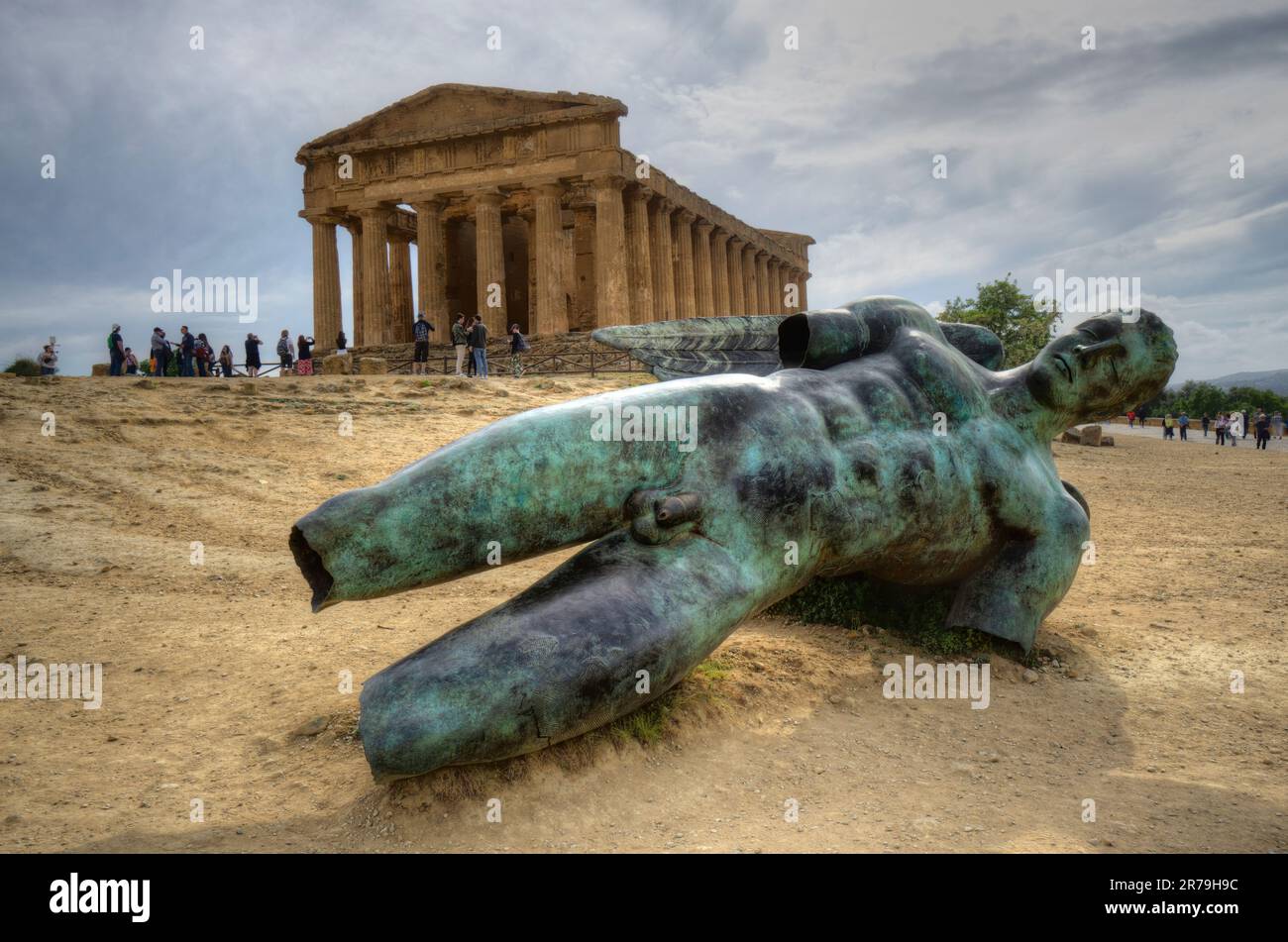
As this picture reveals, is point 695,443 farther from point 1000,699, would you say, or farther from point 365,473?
point 365,473

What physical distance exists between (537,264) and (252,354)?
11.7 m

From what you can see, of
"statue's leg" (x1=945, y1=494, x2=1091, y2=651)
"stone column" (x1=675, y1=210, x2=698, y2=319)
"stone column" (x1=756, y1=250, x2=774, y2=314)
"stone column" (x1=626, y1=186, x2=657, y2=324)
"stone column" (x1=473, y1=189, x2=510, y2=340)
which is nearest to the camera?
"statue's leg" (x1=945, y1=494, x2=1091, y2=651)

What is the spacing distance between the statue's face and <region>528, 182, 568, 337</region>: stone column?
2528 cm

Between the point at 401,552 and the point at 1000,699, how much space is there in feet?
10.4

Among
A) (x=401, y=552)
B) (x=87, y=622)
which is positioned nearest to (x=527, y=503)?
(x=401, y=552)

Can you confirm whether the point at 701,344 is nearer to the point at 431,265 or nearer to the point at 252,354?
the point at 252,354

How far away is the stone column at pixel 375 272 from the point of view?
32.5 m

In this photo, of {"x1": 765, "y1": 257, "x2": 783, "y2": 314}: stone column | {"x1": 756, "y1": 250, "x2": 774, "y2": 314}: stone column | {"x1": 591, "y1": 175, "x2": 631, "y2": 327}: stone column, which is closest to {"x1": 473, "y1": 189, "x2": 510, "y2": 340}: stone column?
{"x1": 591, "y1": 175, "x2": 631, "y2": 327}: stone column

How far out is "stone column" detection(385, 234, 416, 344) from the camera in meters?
33.5

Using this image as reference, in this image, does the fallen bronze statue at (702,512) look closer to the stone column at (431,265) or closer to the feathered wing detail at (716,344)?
the feathered wing detail at (716,344)

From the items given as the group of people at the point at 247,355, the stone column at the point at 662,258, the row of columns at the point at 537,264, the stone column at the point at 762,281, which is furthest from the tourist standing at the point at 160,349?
the stone column at the point at 762,281

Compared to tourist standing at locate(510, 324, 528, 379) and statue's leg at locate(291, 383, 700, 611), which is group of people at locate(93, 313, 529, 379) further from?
statue's leg at locate(291, 383, 700, 611)

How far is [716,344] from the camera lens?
18.2 ft

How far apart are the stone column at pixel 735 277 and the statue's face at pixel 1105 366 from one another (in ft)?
117
